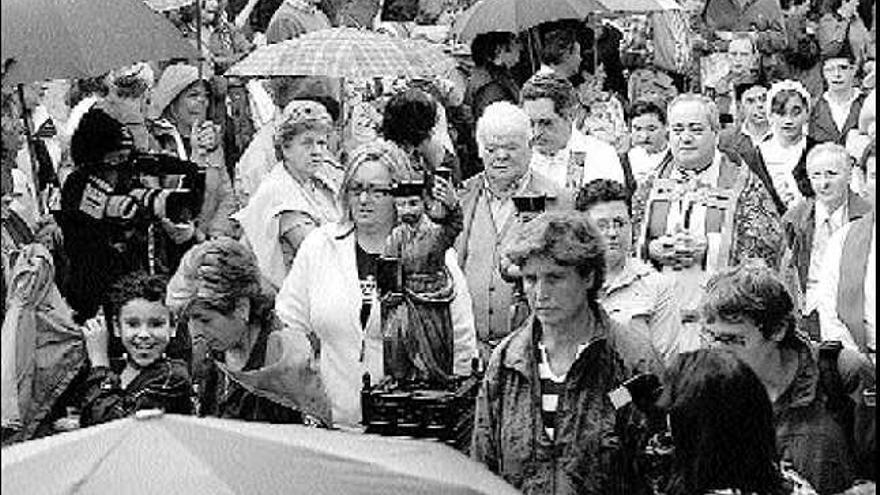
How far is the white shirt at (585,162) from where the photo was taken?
385 inches

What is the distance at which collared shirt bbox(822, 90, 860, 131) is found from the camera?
13538mm

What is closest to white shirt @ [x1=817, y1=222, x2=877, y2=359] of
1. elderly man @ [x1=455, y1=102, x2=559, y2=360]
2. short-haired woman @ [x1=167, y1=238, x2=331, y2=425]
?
elderly man @ [x1=455, y1=102, x2=559, y2=360]

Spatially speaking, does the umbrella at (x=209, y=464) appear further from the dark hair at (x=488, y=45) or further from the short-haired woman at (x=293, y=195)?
the dark hair at (x=488, y=45)

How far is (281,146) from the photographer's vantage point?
1010 cm

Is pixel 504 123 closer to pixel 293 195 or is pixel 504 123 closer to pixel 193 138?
pixel 293 195

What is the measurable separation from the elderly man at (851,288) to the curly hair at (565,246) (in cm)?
149

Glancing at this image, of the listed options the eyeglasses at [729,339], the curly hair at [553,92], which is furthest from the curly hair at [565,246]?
the curly hair at [553,92]

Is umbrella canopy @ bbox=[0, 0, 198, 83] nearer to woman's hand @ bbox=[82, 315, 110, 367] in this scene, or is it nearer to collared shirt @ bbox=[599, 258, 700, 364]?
woman's hand @ bbox=[82, 315, 110, 367]

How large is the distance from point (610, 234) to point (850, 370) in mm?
1945

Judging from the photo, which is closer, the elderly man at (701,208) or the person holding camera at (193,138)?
the elderly man at (701,208)

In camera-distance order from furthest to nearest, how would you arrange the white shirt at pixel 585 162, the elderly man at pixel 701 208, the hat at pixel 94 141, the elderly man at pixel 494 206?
Result: 1. the white shirt at pixel 585 162
2. the hat at pixel 94 141
3. the elderly man at pixel 701 208
4. the elderly man at pixel 494 206

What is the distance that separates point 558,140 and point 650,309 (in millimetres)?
2073

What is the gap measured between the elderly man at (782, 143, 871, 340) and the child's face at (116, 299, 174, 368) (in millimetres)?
2974

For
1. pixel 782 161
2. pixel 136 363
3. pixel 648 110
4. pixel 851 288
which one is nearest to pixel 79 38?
pixel 136 363
